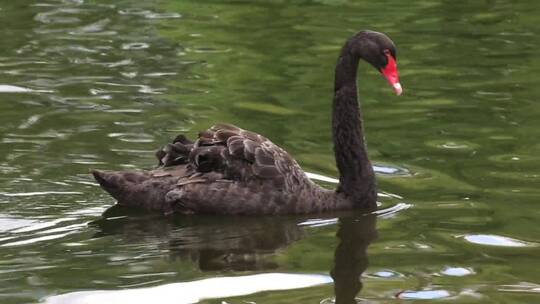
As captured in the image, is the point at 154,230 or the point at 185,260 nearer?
the point at 185,260

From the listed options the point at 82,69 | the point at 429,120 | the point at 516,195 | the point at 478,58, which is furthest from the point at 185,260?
the point at 478,58

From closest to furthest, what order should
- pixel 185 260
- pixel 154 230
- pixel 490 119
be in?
pixel 185 260 → pixel 154 230 → pixel 490 119

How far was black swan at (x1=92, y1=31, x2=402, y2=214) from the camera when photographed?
853 cm

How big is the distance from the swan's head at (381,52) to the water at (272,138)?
80cm

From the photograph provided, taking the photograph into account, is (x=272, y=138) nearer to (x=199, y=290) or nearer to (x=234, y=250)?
(x=234, y=250)

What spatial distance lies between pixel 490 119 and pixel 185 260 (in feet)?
12.4

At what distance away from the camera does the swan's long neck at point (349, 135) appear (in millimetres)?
8745

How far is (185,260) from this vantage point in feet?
25.0

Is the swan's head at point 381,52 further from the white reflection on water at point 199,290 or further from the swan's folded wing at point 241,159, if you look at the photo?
the white reflection on water at point 199,290

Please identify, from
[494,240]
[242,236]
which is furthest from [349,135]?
[494,240]

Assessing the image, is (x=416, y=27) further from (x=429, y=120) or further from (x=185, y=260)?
(x=185, y=260)

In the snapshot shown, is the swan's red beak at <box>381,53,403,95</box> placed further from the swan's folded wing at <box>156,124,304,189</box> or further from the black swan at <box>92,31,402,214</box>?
the swan's folded wing at <box>156,124,304,189</box>

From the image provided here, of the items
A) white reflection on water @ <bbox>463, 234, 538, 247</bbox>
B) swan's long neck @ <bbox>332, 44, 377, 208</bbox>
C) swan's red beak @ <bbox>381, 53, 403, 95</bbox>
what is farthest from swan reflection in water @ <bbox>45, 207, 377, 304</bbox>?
swan's red beak @ <bbox>381, 53, 403, 95</bbox>

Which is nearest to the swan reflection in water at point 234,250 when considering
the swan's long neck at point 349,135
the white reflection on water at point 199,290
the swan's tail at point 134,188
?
the white reflection on water at point 199,290
